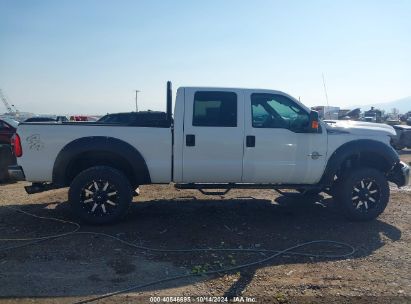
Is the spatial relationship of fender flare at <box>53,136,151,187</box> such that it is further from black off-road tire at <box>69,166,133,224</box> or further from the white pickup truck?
black off-road tire at <box>69,166,133,224</box>

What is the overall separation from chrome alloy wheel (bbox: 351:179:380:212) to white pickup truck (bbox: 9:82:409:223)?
0.6 inches

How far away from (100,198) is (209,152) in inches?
69.1

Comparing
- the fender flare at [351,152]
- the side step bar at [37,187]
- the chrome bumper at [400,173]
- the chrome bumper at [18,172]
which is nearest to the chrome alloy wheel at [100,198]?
the side step bar at [37,187]

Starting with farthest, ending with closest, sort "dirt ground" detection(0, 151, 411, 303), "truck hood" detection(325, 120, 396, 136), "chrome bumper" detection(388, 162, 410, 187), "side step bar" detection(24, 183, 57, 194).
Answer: "chrome bumper" detection(388, 162, 410, 187)
"truck hood" detection(325, 120, 396, 136)
"side step bar" detection(24, 183, 57, 194)
"dirt ground" detection(0, 151, 411, 303)

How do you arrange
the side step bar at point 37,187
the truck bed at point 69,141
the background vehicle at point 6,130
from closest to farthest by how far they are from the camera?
1. the truck bed at point 69,141
2. the side step bar at point 37,187
3. the background vehicle at point 6,130

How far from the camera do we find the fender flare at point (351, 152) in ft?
19.7

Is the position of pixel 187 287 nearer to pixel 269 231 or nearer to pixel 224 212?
pixel 269 231

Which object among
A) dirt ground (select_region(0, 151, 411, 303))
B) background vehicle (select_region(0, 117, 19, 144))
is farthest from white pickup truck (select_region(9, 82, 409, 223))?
background vehicle (select_region(0, 117, 19, 144))

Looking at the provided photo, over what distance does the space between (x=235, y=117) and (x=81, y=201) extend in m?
2.61

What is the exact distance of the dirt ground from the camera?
381 cm

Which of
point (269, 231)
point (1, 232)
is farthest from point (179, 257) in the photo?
point (1, 232)

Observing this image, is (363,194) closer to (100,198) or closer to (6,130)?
(100,198)

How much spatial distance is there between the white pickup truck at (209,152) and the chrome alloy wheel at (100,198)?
1 cm

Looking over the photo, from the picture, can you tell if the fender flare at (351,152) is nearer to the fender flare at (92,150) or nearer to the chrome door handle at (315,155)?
the chrome door handle at (315,155)
